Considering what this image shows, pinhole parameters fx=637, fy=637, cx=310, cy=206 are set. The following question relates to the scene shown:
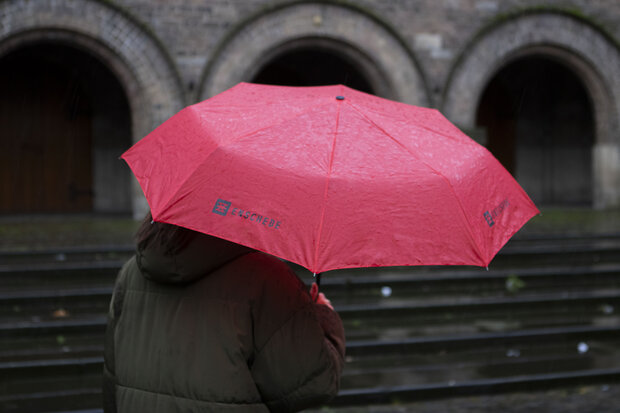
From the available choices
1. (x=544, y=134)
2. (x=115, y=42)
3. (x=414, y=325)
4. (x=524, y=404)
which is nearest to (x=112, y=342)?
(x=524, y=404)

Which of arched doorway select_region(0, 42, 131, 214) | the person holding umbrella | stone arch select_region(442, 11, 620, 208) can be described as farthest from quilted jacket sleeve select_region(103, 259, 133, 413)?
arched doorway select_region(0, 42, 131, 214)

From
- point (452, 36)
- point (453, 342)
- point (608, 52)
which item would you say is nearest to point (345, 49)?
point (452, 36)

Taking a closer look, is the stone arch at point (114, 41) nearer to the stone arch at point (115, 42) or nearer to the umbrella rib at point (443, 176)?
the stone arch at point (115, 42)

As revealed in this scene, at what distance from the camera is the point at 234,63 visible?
11562 mm

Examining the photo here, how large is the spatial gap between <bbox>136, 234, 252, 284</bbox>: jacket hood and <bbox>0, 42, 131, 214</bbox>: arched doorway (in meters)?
13.3

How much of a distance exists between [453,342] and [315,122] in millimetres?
4281

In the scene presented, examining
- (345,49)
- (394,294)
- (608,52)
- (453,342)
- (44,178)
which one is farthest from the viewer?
(44,178)

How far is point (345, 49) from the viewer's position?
12211 mm

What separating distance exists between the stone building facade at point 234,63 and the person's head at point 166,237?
1009 cm

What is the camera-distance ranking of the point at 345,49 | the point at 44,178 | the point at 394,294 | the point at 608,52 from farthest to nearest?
the point at 44,178 < the point at 608,52 < the point at 345,49 < the point at 394,294

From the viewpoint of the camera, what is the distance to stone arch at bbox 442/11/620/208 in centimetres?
1267

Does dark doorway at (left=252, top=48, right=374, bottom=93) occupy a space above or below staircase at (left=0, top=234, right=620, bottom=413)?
above

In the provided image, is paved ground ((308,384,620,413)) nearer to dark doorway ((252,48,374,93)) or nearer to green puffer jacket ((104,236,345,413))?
green puffer jacket ((104,236,345,413))

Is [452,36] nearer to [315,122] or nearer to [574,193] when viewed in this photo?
A: [574,193]
